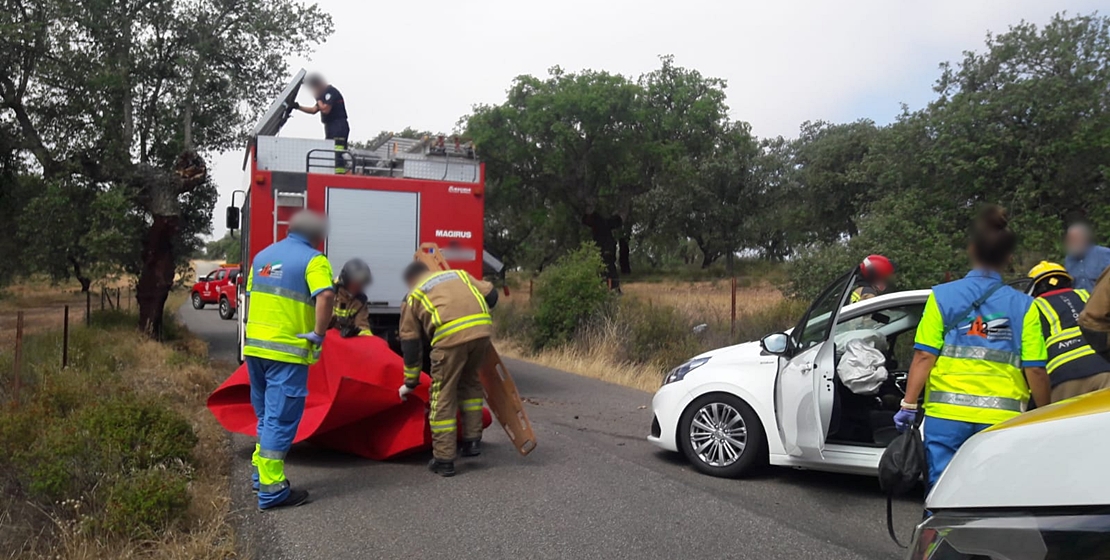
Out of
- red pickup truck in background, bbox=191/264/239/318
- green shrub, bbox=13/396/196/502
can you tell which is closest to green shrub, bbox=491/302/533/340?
green shrub, bbox=13/396/196/502

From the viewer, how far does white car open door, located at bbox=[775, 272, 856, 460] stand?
566 centimetres

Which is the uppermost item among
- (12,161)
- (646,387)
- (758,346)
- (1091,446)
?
(12,161)

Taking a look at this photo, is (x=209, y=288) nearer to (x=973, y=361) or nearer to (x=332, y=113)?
(x=332, y=113)

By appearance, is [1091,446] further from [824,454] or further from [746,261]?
[746,261]

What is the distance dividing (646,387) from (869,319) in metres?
5.07

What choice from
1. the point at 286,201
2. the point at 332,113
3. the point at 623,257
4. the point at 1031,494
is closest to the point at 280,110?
the point at 332,113

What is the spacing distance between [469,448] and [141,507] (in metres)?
2.61

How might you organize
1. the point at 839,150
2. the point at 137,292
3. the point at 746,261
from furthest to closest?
the point at 746,261 < the point at 839,150 < the point at 137,292

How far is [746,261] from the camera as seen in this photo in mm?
43406

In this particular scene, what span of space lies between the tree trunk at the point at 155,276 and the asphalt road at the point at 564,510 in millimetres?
9796

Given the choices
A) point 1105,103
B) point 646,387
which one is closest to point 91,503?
point 646,387

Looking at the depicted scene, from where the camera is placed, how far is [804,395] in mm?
5750

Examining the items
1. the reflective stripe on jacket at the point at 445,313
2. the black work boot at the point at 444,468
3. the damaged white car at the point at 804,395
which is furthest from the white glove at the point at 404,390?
the damaged white car at the point at 804,395

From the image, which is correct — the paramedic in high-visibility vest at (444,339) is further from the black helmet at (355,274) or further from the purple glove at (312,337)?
the black helmet at (355,274)
